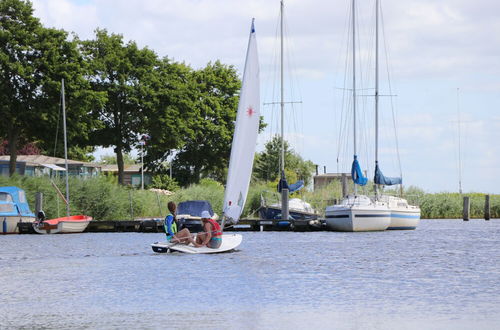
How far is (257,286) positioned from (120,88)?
59.9 metres

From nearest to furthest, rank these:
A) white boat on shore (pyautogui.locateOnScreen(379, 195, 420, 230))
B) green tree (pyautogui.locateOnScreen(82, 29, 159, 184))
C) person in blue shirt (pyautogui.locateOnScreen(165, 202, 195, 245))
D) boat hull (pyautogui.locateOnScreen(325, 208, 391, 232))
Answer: person in blue shirt (pyautogui.locateOnScreen(165, 202, 195, 245))
boat hull (pyautogui.locateOnScreen(325, 208, 391, 232))
white boat on shore (pyautogui.locateOnScreen(379, 195, 420, 230))
green tree (pyautogui.locateOnScreen(82, 29, 159, 184))

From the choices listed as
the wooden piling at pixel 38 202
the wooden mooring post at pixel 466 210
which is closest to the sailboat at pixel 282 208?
the wooden piling at pixel 38 202

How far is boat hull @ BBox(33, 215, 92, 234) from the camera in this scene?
199ft

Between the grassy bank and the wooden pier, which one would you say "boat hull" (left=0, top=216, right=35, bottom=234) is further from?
the wooden pier

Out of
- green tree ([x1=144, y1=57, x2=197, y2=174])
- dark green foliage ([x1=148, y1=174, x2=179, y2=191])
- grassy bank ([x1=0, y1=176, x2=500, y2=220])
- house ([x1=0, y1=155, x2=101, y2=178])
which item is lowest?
grassy bank ([x1=0, y1=176, x2=500, y2=220])

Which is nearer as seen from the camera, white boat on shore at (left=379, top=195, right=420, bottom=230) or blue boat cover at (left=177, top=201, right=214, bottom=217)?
blue boat cover at (left=177, top=201, right=214, bottom=217)

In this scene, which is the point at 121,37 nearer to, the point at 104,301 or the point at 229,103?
the point at 229,103

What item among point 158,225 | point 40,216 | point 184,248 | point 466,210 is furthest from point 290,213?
point 184,248

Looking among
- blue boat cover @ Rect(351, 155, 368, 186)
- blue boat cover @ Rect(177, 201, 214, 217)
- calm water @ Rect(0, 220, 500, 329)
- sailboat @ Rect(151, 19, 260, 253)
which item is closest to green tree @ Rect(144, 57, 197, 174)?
blue boat cover @ Rect(177, 201, 214, 217)

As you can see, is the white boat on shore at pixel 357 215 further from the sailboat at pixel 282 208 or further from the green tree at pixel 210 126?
the green tree at pixel 210 126

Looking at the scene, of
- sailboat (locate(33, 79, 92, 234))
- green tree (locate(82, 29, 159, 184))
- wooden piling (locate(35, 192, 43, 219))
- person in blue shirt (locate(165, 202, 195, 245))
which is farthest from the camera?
green tree (locate(82, 29, 159, 184))

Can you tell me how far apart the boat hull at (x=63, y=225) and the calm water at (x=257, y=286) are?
25.9ft

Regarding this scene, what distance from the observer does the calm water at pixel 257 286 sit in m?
22.0

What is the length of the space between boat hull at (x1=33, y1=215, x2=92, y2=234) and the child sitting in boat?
975 inches
